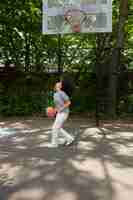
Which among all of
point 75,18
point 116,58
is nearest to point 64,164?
point 75,18

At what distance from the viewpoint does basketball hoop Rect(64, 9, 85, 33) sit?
1207cm

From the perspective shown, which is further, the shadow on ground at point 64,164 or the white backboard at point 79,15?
the white backboard at point 79,15

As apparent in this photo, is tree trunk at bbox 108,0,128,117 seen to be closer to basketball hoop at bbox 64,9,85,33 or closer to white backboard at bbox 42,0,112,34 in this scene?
white backboard at bbox 42,0,112,34

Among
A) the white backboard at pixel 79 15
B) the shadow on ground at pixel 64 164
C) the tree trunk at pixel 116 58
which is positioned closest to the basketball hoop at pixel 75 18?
the white backboard at pixel 79 15

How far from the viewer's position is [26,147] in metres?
8.26

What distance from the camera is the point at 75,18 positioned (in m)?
12.1

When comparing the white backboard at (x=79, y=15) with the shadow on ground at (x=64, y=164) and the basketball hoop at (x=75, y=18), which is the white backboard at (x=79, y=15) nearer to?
the basketball hoop at (x=75, y=18)

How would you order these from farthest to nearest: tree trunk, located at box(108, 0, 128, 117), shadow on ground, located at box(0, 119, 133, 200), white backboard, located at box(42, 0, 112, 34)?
1. tree trunk, located at box(108, 0, 128, 117)
2. white backboard, located at box(42, 0, 112, 34)
3. shadow on ground, located at box(0, 119, 133, 200)

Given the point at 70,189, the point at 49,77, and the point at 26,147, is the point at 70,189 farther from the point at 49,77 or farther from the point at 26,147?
the point at 49,77

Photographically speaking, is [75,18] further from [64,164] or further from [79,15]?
[64,164]

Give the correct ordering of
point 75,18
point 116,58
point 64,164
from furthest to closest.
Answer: point 116,58 → point 75,18 → point 64,164

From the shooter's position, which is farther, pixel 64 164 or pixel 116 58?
pixel 116 58

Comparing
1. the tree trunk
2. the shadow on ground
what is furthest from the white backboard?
the shadow on ground

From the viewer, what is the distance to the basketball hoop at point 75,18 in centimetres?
1207
